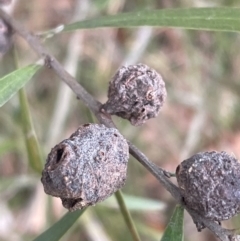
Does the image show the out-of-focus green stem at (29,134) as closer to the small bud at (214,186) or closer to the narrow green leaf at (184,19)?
the narrow green leaf at (184,19)

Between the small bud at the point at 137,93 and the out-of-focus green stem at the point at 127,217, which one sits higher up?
the small bud at the point at 137,93

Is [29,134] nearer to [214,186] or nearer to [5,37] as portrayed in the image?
[5,37]

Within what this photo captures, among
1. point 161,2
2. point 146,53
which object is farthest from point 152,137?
point 161,2

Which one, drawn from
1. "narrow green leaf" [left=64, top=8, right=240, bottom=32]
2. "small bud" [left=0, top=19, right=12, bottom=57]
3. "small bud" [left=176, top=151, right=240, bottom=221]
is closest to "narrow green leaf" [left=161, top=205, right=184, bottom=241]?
"small bud" [left=176, top=151, right=240, bottom=221]

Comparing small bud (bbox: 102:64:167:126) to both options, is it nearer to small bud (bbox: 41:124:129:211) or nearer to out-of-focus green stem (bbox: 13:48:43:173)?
small bud (bbox: 41:124:129:211)

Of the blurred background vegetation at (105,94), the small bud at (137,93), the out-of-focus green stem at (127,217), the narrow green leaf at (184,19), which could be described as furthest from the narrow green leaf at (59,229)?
the blurred background vegetation at (105,94)

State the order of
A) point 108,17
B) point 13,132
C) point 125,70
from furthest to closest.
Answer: point 13,132 < point 108,17 < point 125,70

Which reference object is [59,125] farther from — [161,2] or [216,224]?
[216,224]

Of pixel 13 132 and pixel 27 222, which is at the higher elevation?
pixel 13 132
